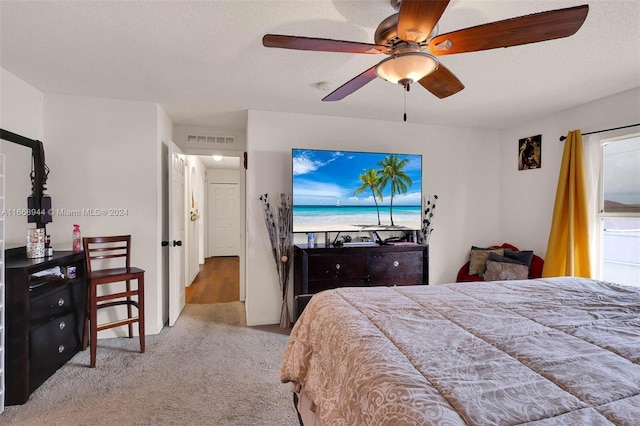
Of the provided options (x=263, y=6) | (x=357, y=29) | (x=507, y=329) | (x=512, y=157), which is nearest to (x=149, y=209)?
(x=263, y=6)

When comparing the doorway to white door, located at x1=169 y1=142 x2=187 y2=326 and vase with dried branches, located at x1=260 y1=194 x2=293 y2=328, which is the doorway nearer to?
white door, located at x1=169 y1=142 x2=187 y2=326

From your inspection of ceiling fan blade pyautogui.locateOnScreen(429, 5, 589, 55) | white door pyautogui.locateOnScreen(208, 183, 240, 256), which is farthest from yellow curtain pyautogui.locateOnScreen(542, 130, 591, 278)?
white door pyautogui.locateOnScreen(208, 183, 240, 256)

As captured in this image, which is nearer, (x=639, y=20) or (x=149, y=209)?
(x=639, y=20)

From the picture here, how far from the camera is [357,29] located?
6.24 feet

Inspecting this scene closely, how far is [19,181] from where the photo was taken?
8.69 feet

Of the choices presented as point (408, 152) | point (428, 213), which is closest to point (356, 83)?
point (408, 152)

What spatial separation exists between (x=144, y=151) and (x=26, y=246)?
4.18ft

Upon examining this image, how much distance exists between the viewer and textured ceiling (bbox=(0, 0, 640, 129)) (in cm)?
174

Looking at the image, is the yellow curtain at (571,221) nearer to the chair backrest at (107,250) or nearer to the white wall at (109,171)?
the white wall at (109,171)

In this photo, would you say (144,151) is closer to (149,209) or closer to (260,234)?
(149,209)

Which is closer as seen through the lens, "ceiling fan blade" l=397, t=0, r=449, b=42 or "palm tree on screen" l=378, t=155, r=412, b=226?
"ceiling fan blade" l=397, t=0, r=449, b=42

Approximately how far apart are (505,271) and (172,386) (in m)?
3.45

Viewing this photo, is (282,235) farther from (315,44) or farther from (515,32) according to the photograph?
(515,32)

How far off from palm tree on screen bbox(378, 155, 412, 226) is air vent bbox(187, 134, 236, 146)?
2053 millimetres
